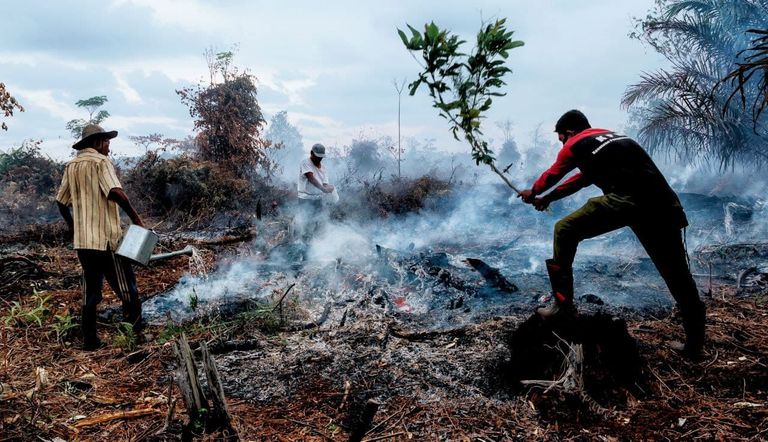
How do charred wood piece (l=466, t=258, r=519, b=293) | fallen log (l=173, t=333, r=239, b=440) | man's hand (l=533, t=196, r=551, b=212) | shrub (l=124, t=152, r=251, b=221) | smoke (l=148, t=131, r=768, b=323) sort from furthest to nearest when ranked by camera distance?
shrub (l=124, t=152, r=251, b=221) < charred wood piece (l=466, t=258, r=519, b=293) < smoke (l=148, t=131, r=768, b=323) < man's hand (l=533, t=196, r=551, b=212) < fallen log (l=173, t=333, r=239, b=440)

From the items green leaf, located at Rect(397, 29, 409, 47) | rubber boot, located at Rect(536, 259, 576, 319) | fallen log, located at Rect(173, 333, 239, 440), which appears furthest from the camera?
rubber boot, located at Rect(536, 259, 576, 319)

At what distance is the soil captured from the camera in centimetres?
235

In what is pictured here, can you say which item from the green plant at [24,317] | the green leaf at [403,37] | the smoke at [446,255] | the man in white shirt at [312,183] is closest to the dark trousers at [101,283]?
the smoke at [446,255]

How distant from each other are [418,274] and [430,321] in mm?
1418

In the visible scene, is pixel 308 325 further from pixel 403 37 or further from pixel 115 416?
pixel 403 37

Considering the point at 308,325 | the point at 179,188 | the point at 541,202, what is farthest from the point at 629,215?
the point at 179,188

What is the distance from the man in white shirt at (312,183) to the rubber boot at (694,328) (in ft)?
16.1

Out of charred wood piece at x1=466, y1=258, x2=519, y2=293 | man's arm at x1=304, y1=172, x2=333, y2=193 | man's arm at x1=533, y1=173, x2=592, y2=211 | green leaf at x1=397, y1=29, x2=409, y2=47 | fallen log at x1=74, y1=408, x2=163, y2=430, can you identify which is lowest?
fallen log at x1=74, y1=408, x2=163, y2=430

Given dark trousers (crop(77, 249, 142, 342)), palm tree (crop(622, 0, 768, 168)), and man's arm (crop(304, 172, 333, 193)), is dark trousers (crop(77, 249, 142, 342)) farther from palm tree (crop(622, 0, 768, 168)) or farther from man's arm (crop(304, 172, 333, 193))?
palm tree (crop(622, 0, 768, 168))

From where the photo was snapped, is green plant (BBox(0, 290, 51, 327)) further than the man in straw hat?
Yes

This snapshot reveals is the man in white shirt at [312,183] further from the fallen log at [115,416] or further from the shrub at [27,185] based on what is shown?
the shrub at [27,185]

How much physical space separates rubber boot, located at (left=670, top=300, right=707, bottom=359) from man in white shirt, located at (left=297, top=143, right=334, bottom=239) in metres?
4.91

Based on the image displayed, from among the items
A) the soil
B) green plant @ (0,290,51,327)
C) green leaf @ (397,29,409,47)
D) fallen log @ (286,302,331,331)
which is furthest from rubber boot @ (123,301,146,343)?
green leaf @ (397,29,409,47)

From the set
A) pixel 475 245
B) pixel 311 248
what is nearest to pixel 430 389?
pixel 311 248
